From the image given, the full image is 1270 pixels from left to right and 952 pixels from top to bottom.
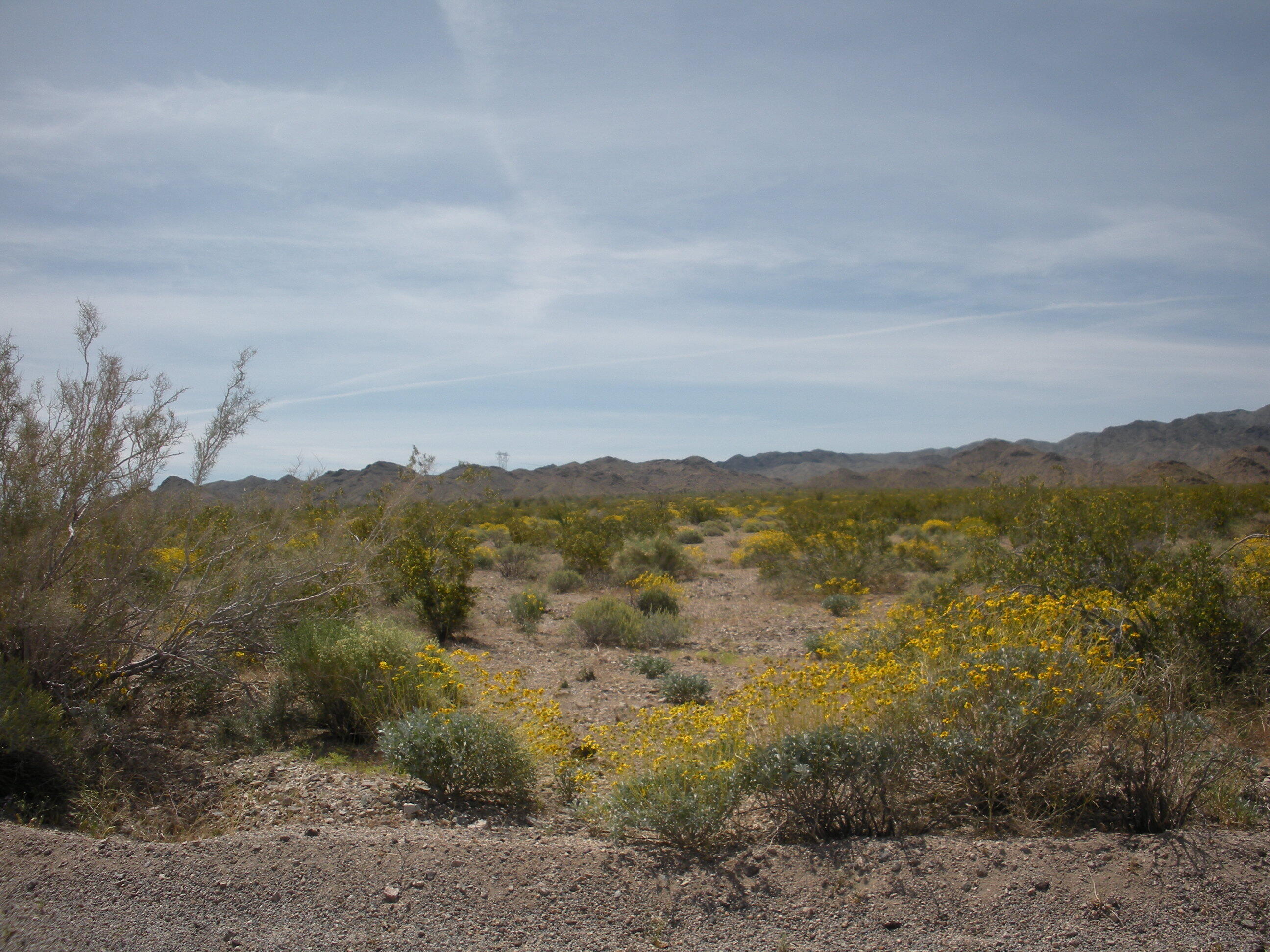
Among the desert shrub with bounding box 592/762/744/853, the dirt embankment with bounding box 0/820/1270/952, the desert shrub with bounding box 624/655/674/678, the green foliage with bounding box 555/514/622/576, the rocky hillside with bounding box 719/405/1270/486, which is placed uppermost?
the rocky hillside with bounding box 719/405/1270/486

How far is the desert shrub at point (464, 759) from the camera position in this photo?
5141mm

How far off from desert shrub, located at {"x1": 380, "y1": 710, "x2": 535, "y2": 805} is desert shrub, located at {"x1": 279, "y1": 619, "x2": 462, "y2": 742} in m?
1.02

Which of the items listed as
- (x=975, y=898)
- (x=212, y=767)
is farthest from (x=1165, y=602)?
(x=212, y=767)

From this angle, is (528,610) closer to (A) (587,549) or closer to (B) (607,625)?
(B) (607,625)

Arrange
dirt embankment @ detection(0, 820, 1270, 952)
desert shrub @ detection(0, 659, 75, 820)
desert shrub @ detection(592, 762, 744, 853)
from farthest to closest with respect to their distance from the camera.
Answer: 1. desert shrub @ detection(0, 659, 75, 820)
2. desert shrub @ detection(592, 762, 744, 853)
3. dirt embankment @ detection(0, 820, 1270, 952)

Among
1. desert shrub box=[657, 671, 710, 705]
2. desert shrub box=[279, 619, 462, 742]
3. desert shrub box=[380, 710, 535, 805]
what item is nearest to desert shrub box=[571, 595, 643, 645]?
desert shrub box=[657, 671, 710, 705]

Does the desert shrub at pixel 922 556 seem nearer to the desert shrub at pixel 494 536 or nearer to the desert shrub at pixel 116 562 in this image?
the desert shrub at pixel 494 536

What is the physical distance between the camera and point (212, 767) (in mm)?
5805

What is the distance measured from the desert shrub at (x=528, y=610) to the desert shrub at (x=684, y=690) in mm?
4358

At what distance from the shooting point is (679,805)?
4.29m

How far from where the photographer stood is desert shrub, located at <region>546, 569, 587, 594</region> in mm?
16641

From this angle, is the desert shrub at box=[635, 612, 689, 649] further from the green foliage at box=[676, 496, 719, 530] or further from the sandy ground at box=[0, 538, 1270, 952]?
the green foliage at box=[676, 496, 719, 530]

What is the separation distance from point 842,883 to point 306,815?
10.8 ft

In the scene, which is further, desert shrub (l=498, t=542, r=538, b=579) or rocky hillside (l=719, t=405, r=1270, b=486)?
rocky hillside (l=719, t=405, r=1270, b=486)
